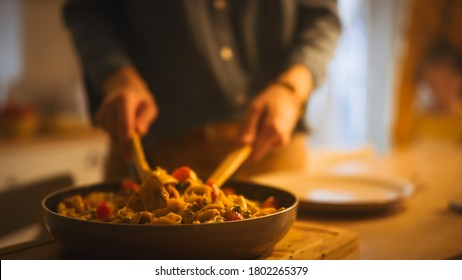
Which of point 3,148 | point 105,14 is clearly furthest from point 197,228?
point 3,148

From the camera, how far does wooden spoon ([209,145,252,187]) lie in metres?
0.74

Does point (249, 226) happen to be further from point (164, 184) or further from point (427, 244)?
point (427, 244)

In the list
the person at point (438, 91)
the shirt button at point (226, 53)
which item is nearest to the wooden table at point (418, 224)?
the shirt button at point (226, 53)

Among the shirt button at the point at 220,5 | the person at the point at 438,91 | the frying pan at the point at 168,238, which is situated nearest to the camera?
the frying pan at the point at 168,238

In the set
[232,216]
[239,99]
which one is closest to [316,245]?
[232,216]

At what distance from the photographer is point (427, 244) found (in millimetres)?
744

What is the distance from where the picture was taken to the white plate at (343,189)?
869 millimetres

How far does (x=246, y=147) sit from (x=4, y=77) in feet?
6.52

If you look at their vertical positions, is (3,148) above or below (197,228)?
below

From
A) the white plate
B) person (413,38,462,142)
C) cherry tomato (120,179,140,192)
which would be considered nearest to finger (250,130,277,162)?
the white plate

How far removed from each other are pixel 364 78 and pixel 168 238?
328 cm

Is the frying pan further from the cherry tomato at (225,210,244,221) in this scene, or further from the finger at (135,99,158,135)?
the finger at (135,99,158,135)

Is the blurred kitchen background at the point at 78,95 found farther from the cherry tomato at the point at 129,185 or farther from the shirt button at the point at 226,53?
the shirt button at the point at 226,53

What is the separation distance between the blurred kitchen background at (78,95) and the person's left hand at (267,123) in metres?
0.33
